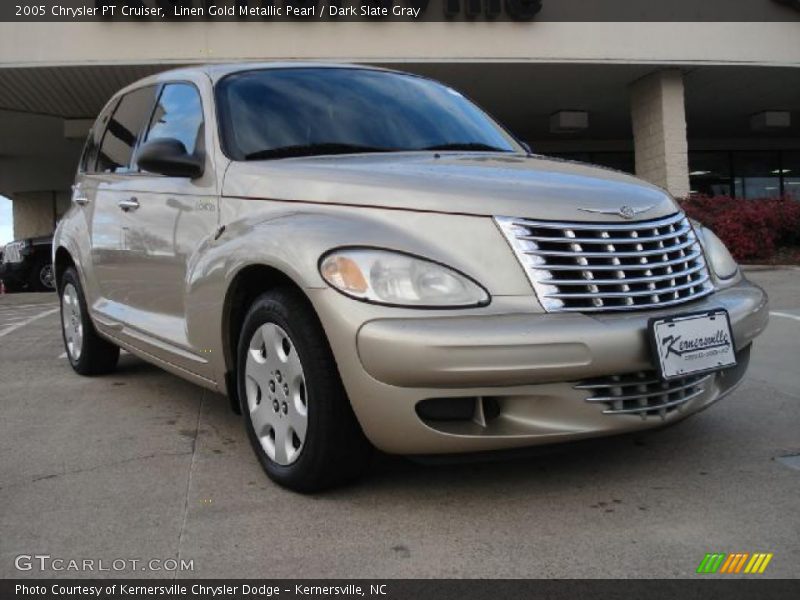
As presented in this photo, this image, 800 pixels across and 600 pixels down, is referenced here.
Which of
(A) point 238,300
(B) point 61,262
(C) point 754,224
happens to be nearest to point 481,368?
(A) point 238,300

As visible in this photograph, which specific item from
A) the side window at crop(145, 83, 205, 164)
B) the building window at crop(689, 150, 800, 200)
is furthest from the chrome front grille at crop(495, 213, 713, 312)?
the building window at crop(689, 150, 800, 200)

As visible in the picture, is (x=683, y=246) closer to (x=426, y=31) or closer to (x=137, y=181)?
(x=137, y=181)

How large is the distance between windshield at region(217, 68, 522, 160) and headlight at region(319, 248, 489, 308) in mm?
987

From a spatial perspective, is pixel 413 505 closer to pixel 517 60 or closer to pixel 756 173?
pixel 517 60

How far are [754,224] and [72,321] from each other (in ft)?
36.5

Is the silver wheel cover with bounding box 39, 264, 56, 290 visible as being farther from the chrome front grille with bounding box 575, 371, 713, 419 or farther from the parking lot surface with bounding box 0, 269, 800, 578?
the chrome front grille with bounding box 575, 371, 713, 419

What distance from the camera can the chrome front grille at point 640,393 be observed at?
2.67 metres

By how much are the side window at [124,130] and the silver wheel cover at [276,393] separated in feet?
6.30

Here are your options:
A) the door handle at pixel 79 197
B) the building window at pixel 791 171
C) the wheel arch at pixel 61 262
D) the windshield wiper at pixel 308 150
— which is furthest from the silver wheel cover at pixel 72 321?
the building window at pixel 791 171

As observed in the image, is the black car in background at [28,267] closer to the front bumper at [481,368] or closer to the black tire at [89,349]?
the black tire at [89,349]

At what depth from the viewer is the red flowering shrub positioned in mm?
12867

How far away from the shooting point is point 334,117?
12.0 ft
